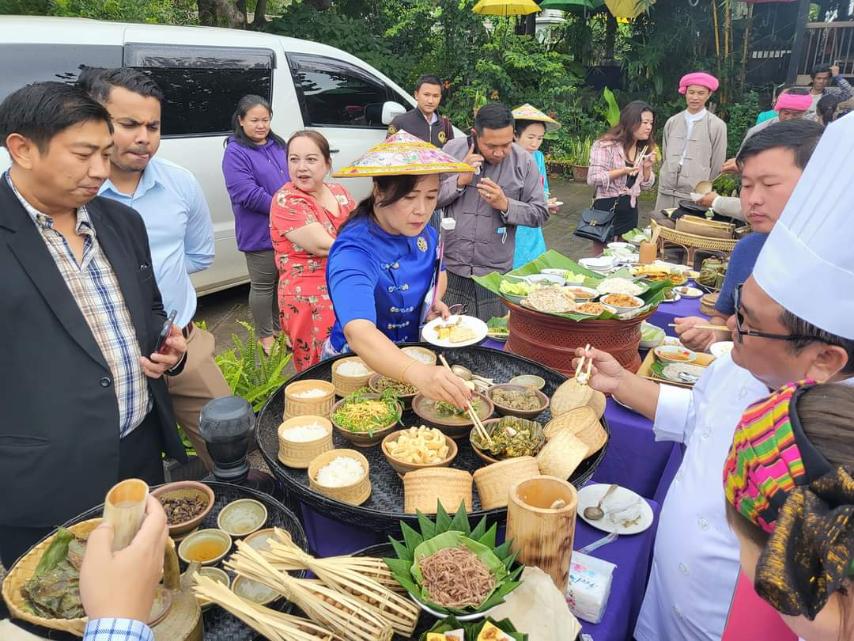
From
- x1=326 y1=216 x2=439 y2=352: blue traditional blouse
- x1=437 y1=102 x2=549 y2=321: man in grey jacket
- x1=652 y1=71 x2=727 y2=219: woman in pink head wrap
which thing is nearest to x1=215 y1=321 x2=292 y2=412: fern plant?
x1=326 y1=216 x2=439 y2=352: blue traditional blouse

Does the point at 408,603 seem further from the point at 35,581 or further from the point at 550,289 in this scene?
the point at 550,289

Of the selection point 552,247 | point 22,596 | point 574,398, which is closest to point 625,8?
point 552,247

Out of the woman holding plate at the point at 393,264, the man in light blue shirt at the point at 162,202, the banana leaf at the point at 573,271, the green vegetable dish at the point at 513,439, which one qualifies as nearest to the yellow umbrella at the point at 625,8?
the banana leaf at the point at 573,271

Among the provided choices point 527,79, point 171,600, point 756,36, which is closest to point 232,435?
point 171,600

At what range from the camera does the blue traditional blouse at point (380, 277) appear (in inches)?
99.5

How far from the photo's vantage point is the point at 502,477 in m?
1.86

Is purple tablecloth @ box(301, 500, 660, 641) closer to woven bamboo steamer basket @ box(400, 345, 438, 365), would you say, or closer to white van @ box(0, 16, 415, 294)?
woven bamboo steamer basket @ box(400, 345, 438, 365)

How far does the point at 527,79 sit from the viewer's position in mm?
14656

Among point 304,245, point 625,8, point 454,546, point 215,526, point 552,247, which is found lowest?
point 552,247

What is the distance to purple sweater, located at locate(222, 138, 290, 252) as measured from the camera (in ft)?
16.7

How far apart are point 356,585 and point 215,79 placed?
18.0ft

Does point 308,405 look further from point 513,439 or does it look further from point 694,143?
point 694,143

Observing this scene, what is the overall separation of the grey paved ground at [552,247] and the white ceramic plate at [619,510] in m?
4.20

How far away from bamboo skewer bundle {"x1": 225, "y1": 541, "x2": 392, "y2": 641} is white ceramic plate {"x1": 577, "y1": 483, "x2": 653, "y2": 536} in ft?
3.37
